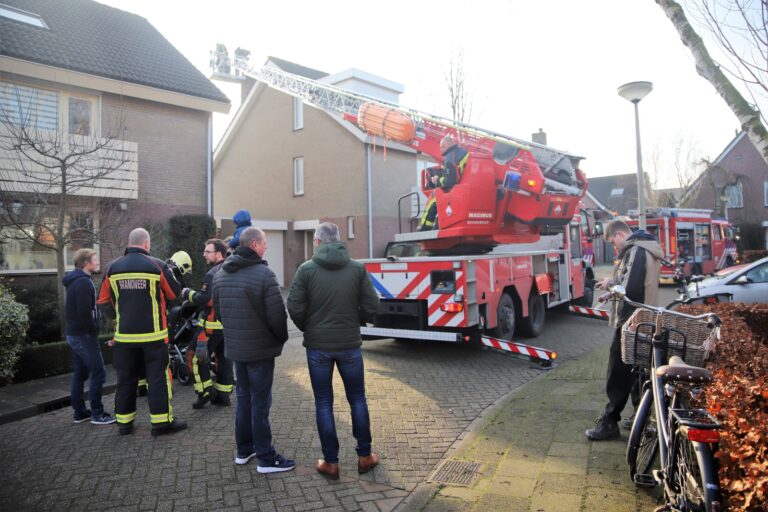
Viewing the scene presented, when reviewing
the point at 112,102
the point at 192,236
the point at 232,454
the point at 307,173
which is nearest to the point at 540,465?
the point at 232,454

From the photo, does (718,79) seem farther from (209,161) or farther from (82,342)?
(209,161)

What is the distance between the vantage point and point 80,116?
1243 cm

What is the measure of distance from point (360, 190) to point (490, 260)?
1168 cm

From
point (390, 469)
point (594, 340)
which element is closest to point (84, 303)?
point (390, 469)

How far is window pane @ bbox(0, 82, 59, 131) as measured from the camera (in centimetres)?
1059

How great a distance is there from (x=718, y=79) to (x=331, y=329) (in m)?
3.49

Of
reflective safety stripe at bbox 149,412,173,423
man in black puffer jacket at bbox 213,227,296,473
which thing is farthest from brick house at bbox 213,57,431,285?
man in black puffer jacket at bbox 213,227,296,473

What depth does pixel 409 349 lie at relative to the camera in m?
9.02

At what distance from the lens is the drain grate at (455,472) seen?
12.9 feet

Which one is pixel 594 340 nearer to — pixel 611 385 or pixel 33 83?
pixel 611 385

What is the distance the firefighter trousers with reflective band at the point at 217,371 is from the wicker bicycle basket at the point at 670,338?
401 centimetres

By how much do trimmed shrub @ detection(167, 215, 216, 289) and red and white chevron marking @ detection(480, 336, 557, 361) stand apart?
335 inches

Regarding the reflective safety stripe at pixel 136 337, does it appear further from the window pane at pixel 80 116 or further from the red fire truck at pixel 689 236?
the red fire truck at pixel 689 236

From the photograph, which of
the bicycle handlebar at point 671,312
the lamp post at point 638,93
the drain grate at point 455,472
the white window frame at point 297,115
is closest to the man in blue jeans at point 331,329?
the drain grate at point 455,472
